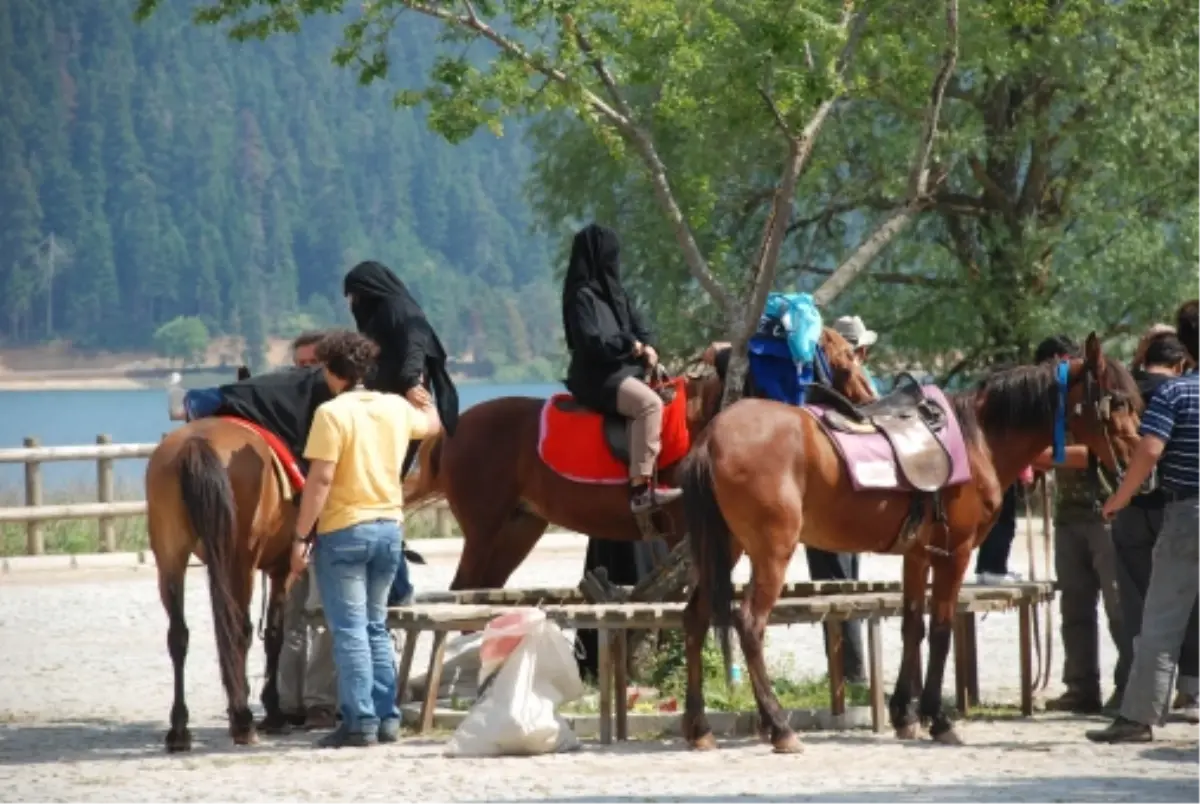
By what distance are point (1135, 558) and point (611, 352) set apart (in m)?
2.95

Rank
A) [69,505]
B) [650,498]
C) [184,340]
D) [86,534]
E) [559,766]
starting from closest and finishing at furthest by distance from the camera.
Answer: [559,766] → [650,498] → [69,505] → [86,534] → [184,340]

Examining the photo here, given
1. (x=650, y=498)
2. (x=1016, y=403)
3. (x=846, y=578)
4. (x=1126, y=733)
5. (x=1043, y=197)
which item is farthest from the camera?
(x=1043, y=197)

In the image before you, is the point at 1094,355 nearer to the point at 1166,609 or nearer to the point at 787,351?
the point at 1166,609

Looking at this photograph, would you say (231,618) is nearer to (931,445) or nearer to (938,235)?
(931,445)

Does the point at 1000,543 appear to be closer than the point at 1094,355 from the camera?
No

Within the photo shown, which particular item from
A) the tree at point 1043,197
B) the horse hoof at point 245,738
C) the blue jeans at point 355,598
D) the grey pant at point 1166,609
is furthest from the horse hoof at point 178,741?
the tree at point 1043,197

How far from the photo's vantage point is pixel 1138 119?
25469 millimetres

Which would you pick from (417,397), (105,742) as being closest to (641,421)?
(417,397)

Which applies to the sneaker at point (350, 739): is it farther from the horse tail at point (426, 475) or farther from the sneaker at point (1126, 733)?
the sneaker at point (1126, 733)

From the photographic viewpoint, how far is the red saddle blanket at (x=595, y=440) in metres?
12.8

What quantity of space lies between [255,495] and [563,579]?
10.0m

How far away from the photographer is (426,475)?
45.0 feet

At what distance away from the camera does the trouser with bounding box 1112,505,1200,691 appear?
11.8 metres

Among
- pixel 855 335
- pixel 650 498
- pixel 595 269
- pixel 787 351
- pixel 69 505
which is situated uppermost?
pixel 595 269
